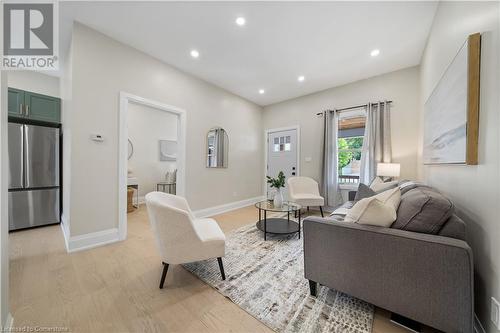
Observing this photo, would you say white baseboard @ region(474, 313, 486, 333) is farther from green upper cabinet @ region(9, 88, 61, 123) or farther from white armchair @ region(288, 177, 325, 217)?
green upper cabinet @ region(9, 88, 61, 123)

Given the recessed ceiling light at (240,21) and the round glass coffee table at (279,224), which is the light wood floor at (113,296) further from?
the recessed ceiling light at (240,21)

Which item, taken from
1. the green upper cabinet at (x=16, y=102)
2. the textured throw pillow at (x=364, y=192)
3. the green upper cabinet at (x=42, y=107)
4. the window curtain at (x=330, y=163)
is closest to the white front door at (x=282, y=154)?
the window curtain at (x=330, y=163)

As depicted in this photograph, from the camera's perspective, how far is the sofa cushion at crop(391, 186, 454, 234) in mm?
1150

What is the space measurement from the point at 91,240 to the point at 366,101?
16.8 feet

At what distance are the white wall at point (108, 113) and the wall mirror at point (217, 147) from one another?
14 cm

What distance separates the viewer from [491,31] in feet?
3.67

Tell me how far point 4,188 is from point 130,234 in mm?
2021

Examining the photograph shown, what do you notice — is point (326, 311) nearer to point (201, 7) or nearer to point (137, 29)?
point (201, 7)

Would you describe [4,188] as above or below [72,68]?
below

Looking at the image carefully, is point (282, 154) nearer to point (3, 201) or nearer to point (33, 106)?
point (3, 201)

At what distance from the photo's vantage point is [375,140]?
3.52 meters

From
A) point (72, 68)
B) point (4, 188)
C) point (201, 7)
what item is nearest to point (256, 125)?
point (201, 7)

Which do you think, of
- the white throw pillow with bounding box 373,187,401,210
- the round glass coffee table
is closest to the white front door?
the round glass coffee table

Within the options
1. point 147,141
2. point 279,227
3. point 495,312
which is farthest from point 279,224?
point 147,141
